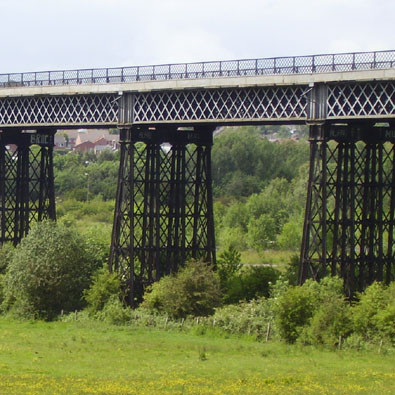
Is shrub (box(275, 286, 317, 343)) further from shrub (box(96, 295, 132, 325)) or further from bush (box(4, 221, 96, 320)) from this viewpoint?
bush (box(4, 221, 96, 320))

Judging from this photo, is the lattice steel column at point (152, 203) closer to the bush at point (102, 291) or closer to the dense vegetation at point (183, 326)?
the bush at point (102, 291)

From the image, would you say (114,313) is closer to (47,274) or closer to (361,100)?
(47,274)

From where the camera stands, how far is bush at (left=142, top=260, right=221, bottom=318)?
Result: 159ft

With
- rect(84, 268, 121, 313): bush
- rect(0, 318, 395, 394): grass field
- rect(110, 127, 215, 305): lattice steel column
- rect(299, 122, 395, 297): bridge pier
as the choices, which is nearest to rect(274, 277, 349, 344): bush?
rect(0, 318, 395, 394): grass field

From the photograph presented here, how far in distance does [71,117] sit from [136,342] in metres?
15.4

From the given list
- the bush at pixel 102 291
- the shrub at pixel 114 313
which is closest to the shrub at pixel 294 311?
the shrub at pixel 114 313

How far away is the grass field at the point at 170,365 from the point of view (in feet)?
108

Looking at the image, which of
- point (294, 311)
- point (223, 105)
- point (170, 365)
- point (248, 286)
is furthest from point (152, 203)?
point (170, 365)

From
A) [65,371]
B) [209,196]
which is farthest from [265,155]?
[65,371]

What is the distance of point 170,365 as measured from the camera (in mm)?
38188

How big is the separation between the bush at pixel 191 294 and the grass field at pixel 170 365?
2.02 m

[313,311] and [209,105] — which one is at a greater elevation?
[209,105]

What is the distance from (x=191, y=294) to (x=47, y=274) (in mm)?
8473

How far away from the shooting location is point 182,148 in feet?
177
